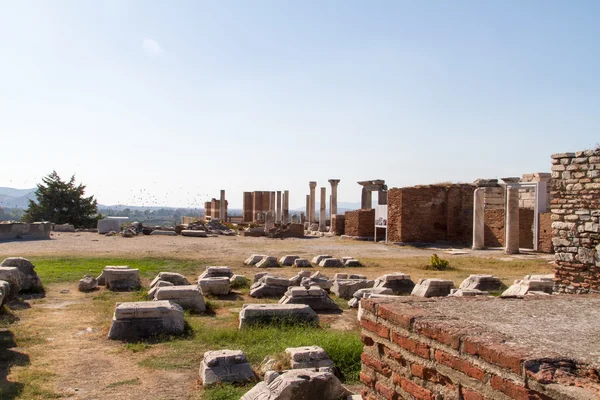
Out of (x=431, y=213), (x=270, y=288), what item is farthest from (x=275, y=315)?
(x=431, y=213)

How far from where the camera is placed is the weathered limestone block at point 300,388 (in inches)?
194

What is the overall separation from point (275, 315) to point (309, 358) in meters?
2.40

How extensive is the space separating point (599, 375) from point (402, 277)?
9339 mm

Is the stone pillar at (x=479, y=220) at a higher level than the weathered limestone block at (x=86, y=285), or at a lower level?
higher

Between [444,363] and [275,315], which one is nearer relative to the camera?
[444,363]

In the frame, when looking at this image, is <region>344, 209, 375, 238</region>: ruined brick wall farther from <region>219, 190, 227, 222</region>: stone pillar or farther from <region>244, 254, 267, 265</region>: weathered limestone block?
<region>219, 190, 227, 222</region>: stone pillar

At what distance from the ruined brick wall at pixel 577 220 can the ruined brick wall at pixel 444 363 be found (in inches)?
272

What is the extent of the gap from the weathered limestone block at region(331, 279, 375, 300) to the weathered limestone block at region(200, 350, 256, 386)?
5763 millimetres

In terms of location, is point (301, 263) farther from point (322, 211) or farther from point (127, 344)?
point (322, 211)

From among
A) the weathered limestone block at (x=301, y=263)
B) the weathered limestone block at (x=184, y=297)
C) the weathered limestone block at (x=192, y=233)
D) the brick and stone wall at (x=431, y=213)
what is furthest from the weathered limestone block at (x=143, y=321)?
the weathered limestone block at (x=192, y=233)

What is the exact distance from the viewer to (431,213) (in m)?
27.2

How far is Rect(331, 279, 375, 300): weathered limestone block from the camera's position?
11.8 meters

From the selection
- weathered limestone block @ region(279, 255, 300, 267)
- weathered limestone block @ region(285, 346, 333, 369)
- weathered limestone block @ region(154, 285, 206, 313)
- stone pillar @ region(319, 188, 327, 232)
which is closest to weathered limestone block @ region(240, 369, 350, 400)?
weathered limestone block @ region(285, 346, 333, 369)

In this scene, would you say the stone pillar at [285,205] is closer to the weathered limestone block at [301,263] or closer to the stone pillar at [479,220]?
the stone pillar at [479,220]
